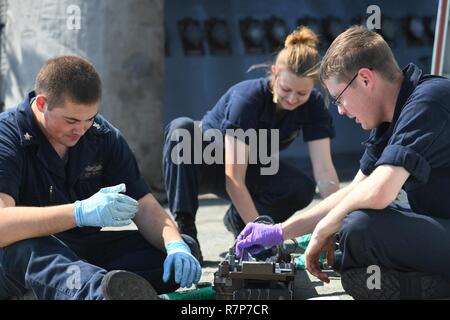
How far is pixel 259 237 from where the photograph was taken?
3.38 meters

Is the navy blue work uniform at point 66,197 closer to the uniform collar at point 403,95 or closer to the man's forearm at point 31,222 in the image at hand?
the man's forearm at point 31,222

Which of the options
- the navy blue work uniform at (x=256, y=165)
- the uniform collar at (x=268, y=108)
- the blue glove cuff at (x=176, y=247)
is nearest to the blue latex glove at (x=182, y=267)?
the blue glove cuff at (x=176, y=247)

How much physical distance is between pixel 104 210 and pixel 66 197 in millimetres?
394

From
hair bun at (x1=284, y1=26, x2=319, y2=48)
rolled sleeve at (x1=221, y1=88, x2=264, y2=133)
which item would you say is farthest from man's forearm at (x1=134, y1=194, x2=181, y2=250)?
hair bun at (x1=284, y1=26, x2=319, y2=48)

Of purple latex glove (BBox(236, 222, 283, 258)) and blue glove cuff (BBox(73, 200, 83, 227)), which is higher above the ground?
blue glove cuff (BBox(73, 200, 83, 227))

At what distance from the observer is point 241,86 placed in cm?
459

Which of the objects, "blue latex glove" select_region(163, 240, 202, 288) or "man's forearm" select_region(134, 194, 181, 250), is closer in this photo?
"blue latex glove" select_region(163, 240, 202, 288)

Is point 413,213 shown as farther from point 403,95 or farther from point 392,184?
point 403,95

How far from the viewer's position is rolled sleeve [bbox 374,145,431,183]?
9.80 ft

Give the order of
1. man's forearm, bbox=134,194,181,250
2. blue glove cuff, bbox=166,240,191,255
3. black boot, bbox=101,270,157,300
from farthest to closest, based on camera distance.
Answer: man's forearm, bbox=134,194,181,250 < blue glove cuff, bbox=166,240,191,255 < black boot, bbox=101,270,157,300

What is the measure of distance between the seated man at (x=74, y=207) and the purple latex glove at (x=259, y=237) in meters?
0.20

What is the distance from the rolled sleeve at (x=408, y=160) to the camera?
2986mm

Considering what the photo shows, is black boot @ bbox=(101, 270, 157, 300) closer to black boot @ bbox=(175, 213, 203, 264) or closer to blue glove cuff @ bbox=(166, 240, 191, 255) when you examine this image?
blue glove cuff @ bbox=(166, 240, 191, 255)

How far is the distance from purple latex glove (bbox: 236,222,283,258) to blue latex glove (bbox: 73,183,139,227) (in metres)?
0.48
